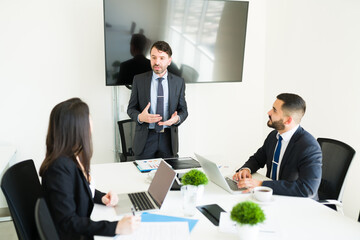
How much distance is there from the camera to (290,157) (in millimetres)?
2287

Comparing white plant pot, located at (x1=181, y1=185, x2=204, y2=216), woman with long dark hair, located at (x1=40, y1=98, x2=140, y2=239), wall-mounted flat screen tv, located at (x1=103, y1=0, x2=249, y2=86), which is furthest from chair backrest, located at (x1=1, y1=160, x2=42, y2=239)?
wall-mounted flat screen tv, located at (x1=103, y1=0, x2=249, y2=86)

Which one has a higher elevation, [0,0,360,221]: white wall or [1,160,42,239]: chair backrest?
[0,0,360,221]: white wall

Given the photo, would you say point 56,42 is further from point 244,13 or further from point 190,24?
point 244,13

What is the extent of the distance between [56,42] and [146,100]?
3.77ft

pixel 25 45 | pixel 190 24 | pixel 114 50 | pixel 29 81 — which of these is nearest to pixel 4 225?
pixel 29 81

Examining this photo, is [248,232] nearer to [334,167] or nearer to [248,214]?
[248,214]

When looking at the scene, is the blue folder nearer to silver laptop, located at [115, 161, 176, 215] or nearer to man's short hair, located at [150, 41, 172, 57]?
silver laptop, located at [115, 161, 176, 215]

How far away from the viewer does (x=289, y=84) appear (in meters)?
3.97

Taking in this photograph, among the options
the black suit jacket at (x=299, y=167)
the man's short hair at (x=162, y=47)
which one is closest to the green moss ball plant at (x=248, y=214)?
the black suit jacket at (x=299, y=167)

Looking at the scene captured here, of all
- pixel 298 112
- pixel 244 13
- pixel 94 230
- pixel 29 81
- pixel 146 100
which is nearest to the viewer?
pixel 94 230

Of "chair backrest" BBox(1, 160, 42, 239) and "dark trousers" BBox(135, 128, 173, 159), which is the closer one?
"chair backrest" BBox(1, 160, 42, 239)

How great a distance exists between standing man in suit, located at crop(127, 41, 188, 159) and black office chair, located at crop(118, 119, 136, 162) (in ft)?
0.98

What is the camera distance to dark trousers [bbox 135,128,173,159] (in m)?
3.23

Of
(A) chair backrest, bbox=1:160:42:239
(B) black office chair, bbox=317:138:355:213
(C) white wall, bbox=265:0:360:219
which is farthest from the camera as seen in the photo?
(C) white wall, bbox=265:0:360:219
